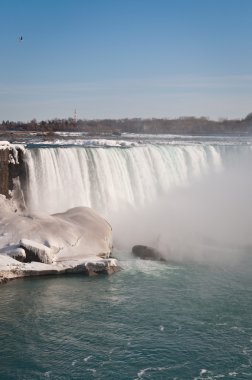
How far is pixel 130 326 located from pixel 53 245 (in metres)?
4.96

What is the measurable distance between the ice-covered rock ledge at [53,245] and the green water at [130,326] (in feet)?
1.62

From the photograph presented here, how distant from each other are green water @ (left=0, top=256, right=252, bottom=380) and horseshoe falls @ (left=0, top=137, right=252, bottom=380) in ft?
0.08

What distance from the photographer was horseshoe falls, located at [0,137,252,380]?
995cm

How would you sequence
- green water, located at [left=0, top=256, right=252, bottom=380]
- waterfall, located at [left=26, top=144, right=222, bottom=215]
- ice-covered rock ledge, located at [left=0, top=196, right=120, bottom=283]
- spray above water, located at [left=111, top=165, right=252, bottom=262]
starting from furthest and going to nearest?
1. waterfall, located at [left=26, top=144, right=222, bottom=215]
2. spray above water, located at [left=111, top=165, right=252, bottom=262]
3. ice-covered rock ledge, located at [left=0, top=196, right=120, bottom=283]
4. green water, located at [left=0, top=256, right=252, bottom=380]

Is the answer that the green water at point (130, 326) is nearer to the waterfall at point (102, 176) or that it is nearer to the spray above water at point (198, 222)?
the spray above water at point (198, 222)

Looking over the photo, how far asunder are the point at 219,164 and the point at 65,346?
932 inches

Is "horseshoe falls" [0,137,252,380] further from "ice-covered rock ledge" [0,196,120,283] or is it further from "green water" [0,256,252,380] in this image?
"ice-covered rock ledge" [0,196,120,283]

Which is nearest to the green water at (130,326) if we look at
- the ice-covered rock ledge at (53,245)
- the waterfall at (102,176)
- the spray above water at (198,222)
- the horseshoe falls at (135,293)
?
the horseshoe falls at (135,293)

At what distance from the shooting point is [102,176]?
23750 millimetres

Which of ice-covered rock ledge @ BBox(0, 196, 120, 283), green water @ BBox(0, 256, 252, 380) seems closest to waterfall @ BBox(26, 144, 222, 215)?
ice-covered rock ledge @ BBox(0, 196, 120, 283)

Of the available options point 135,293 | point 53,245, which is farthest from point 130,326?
point 53,245

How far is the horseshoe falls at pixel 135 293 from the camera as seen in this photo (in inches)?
392

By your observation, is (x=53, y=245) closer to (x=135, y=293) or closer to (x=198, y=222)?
(x=135, y=293)

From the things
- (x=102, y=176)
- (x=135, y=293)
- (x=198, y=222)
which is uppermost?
(x=102, y=176)
